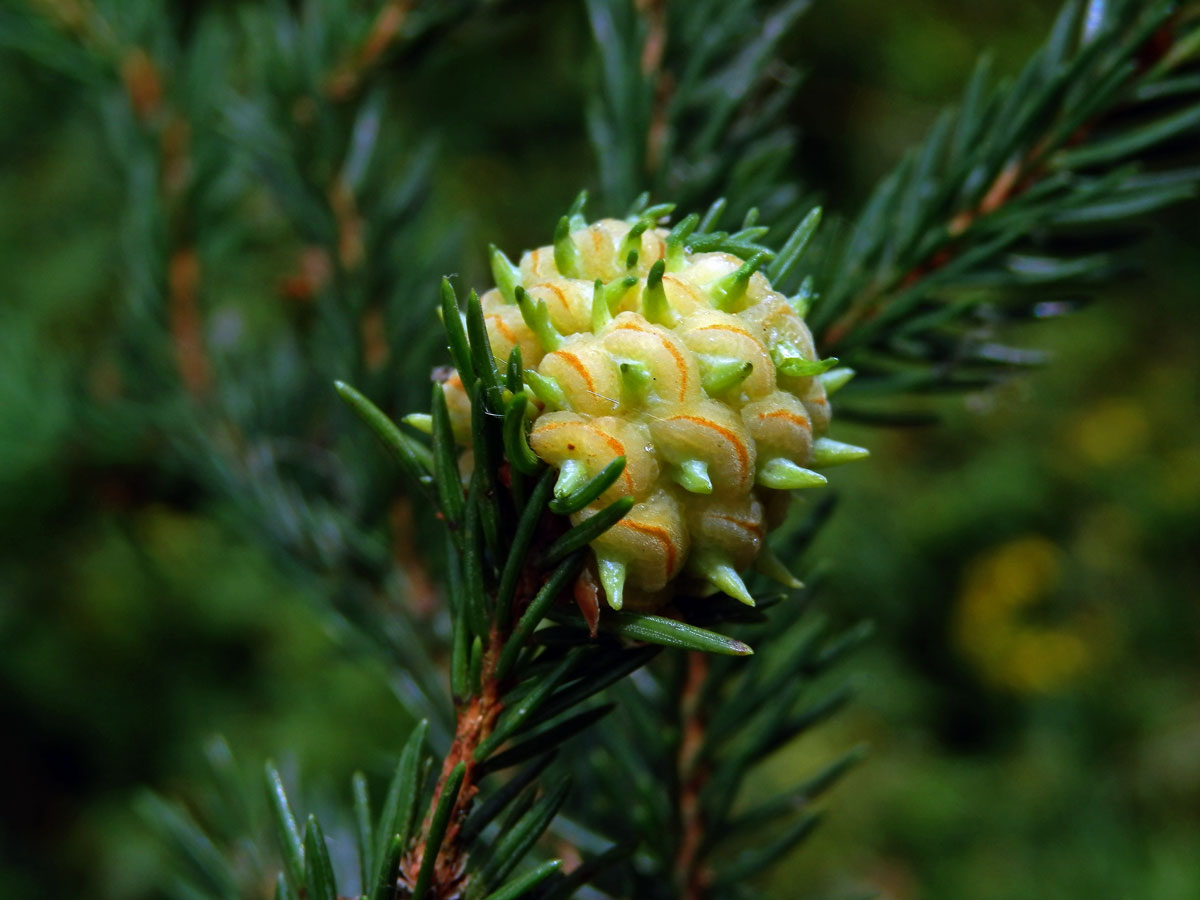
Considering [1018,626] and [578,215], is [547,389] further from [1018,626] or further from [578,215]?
[1018,626]

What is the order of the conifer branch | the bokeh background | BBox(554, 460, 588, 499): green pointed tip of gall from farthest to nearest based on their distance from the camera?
1. the bokeh background
2. the conifer branch
3. BBox(554, 460, 588, 499): green pointed tip of gall

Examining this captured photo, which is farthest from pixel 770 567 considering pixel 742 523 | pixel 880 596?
pixel 880 596

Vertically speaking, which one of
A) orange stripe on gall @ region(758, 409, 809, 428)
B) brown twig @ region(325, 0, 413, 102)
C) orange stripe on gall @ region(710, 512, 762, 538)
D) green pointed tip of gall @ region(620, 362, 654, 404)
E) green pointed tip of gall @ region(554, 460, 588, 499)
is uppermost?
brown twig @ region(325, 0, 413, 102)

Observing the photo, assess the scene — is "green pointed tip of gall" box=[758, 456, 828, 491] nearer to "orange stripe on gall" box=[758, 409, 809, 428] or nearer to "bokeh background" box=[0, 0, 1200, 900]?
"orange stripe on gall" box=[758, 409, 809, 428]

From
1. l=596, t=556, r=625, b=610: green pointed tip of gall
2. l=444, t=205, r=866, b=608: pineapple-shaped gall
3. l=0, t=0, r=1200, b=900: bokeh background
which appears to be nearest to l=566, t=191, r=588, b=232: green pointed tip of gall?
l=444, t=205, r=866, b=608: pineapple-shaped gall

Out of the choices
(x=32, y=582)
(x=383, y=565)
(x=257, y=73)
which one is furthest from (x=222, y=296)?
(x=383, y=565)

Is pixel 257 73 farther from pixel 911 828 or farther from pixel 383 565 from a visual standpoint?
pixel 911 828
